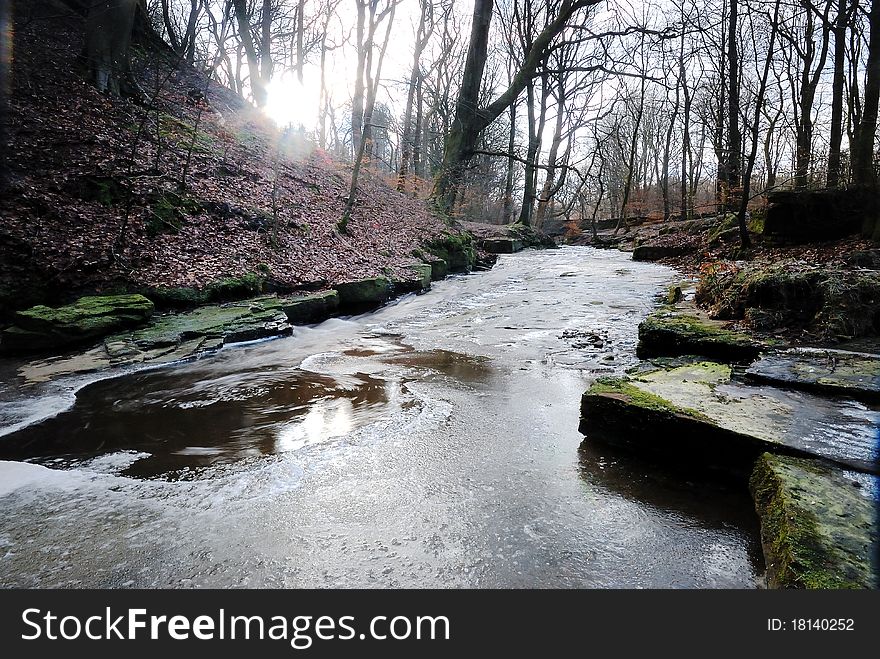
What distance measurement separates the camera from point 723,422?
2.60m

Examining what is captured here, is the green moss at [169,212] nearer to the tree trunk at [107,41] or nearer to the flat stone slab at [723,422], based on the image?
the tree trunk at [107,41]

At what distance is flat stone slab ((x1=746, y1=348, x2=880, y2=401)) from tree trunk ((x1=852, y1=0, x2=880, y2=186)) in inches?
305

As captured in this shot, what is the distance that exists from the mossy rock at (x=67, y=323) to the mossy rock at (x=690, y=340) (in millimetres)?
6656

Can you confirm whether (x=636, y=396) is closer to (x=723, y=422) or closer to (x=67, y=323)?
(x=723, y=422)

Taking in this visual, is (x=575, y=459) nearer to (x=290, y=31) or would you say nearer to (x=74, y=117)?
(x=74, y=117)

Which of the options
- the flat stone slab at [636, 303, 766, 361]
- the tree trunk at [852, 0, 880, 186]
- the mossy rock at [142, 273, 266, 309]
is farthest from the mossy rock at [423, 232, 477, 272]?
the tree trunk at [852, 0, 880, 186]

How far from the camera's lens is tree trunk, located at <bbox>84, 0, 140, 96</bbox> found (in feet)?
34.0

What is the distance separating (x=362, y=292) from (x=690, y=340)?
616cm

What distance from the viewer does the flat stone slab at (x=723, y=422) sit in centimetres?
237

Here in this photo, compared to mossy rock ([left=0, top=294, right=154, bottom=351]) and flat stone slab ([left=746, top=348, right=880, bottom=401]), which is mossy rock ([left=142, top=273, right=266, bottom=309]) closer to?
mossy rock ([left=0, top=294, right=154, bottom=351])

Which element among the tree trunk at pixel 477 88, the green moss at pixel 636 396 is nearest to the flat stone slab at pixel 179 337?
the green moss at pixel 636 396

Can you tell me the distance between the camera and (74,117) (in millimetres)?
9016

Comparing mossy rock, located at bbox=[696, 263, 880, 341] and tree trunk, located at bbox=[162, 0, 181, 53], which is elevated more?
tree trunk, located at bbox=[162, 0, 181, 53]

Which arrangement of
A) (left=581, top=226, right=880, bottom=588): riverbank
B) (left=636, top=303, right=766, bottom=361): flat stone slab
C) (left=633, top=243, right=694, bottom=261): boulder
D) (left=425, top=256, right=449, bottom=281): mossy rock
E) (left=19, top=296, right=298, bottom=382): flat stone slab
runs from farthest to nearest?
(left=633, top=243, right=694, bottom=261): boulder < (left=425, top=256, right=449, bottom=281): mossy rock < (left=19, top=296, right=298, bottom=382): flat stone slab < (left=636, top=303, right=766, bottom=361): flat stone slab < (left=581, top=226, right=880, bottom=588): riverbank
